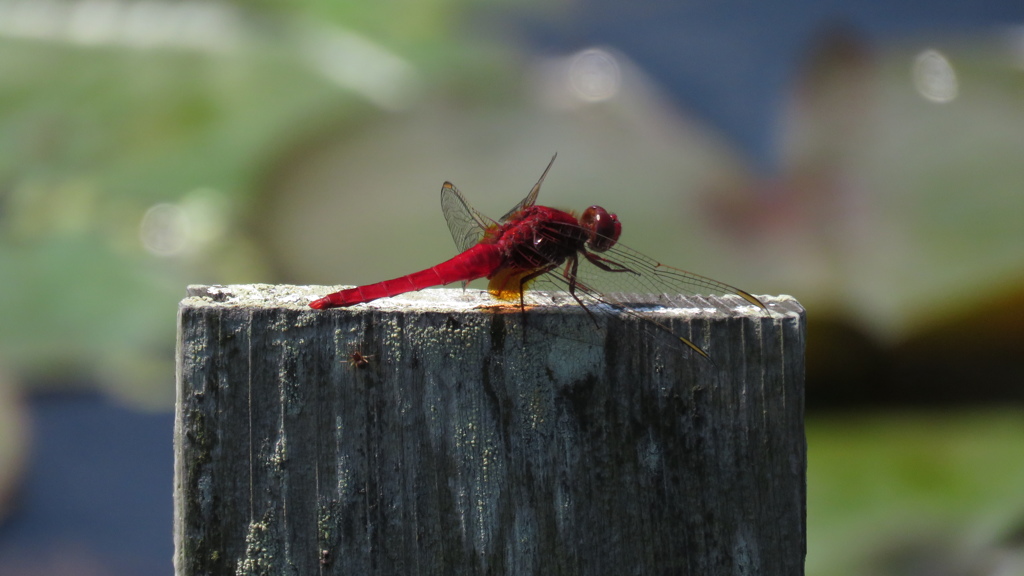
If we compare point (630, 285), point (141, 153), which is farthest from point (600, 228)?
point (141, 153)

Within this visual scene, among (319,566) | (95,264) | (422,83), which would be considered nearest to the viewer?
(319,566)

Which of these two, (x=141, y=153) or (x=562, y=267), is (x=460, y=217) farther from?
(x=141, y=153)

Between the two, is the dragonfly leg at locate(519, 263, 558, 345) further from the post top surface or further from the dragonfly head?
the dragonfly head

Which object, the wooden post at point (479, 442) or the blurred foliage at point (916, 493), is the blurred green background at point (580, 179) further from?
the wooden post at point (479, 442)

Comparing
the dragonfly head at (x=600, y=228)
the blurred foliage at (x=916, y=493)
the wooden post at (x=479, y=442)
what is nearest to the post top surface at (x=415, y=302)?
the wooden post at (x=479, y=442)

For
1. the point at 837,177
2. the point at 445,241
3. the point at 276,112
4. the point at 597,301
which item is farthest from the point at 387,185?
the point at 597,301

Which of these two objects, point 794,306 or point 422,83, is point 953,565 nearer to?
point 794,306
